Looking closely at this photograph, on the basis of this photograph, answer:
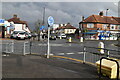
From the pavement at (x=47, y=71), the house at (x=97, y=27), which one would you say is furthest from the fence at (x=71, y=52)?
the house at (x=97, y=27)

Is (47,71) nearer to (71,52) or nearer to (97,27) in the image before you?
(71,52)

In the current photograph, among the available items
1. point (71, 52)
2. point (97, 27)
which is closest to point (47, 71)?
point (71, 52)

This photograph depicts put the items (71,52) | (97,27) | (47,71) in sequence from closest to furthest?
1. (47,71)
2. (71,52)
3. (97,27)

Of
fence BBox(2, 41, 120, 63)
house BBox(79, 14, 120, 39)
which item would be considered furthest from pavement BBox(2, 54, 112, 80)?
house BBox(79, 14, 120, 39)

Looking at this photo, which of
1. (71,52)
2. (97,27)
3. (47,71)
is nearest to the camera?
(47,71)

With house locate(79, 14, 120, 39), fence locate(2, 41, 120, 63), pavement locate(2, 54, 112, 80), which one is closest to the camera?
pavement locate(2, 54, 112, 80)

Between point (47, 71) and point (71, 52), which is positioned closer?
point (47, 71)

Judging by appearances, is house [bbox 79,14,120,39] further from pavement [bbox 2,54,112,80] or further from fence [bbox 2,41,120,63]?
pavement [bbox 2,54,112,80]

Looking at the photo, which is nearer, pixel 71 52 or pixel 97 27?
pixel 71 52

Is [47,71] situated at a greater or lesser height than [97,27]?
lesser

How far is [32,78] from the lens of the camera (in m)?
4.68

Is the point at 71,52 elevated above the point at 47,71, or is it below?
above

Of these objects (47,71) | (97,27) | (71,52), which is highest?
(97,27)

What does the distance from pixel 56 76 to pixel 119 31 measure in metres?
53.4
